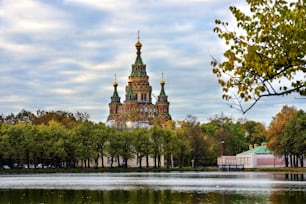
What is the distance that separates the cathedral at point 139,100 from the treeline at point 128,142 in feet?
87.1

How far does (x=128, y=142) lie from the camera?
10575 cm

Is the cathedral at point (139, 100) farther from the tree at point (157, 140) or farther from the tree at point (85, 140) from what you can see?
the tree at point (85, 140)

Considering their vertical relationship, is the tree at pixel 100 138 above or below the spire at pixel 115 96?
below

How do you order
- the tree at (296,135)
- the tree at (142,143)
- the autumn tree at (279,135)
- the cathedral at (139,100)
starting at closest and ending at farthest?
1. the tree at (296,135)
2. the autumn tree at (279,135)
3. the tree at (142,143)
4. the cathedral at (139,100)

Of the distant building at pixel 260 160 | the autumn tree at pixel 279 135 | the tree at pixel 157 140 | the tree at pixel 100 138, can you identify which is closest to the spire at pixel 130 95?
the distant building at pixel 260 160

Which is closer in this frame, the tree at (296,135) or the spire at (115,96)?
the tree at (296,135)

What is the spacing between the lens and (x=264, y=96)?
14773 millimetres

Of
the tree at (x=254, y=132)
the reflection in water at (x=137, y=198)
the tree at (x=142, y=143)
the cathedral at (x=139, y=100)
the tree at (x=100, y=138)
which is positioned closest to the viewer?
the reflection in water at (x=137, y=198)

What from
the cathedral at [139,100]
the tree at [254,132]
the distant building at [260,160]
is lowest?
the distant building at [260,160]

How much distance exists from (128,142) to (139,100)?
65.0 meters

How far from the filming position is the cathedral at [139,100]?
16588 cm

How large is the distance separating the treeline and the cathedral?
26.6 m

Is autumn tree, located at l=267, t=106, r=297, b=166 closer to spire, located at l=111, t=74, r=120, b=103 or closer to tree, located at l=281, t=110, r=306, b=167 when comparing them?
tree, located at l=281, t=110, r=306, b=167

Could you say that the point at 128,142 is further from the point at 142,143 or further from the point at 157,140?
the point at 157,140
